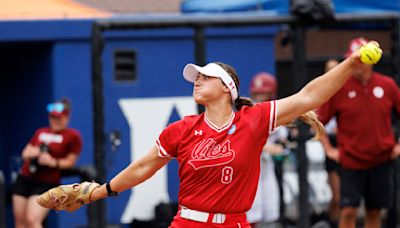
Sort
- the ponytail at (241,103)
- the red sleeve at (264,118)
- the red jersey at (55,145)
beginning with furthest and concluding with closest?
the red jersey at (55,145)
the ponytail at (241,103)
the red sleeve at (264,118)

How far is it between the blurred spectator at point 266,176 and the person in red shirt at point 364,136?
0.75 metres

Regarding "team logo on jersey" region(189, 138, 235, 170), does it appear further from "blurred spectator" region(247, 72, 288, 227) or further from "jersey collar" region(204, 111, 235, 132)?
"blurred spectator" region(247, 72, 288, 227)

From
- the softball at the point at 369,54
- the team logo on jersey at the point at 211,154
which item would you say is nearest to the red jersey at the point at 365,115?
the team logo on jersey at the point at 211,154

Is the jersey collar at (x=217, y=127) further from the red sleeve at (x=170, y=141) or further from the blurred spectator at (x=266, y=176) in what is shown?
the blurred spectator at (x=266, y=176)

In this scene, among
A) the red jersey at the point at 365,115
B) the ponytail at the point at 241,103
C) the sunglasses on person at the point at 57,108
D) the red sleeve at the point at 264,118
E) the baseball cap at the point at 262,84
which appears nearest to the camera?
the red sleeve at the point at 264,118

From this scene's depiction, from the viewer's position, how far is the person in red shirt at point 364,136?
9.73 m

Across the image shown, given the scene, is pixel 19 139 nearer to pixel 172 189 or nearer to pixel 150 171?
pixel 172 189

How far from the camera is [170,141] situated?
6363 mm

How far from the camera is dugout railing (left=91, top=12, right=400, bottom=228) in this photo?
9.61 metres

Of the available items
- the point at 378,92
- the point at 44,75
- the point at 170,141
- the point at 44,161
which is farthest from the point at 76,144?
the point at 170,141

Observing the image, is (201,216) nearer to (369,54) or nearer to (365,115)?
(369,54)

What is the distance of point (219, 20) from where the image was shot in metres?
10.1

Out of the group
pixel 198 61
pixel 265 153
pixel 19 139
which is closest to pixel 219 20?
pixel 198 61

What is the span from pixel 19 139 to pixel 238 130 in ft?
20.1
